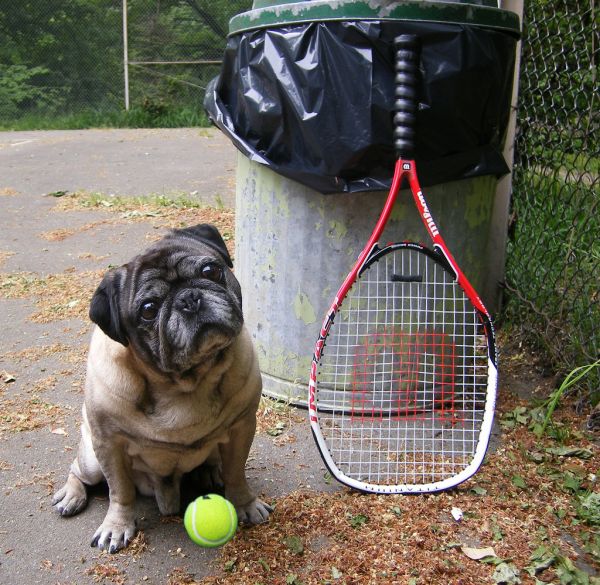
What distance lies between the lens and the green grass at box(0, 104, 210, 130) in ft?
46.8

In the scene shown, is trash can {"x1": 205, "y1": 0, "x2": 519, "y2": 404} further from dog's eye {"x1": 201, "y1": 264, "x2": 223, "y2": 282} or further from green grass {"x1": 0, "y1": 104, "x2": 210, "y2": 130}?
green grass {"x1": 0, "y1": 104, "x2": 210, "y2": 130}

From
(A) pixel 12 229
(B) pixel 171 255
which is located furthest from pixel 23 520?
(A) pixel 12 229

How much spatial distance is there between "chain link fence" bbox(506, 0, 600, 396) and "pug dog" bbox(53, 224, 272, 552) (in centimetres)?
191

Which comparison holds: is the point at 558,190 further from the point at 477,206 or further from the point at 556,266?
the point at 477,206

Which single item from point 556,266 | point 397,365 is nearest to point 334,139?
point 397,365

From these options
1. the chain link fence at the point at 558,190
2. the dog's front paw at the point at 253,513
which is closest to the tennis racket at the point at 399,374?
the dog's front paw at the point at 253,513

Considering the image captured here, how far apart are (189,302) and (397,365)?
1.44 m

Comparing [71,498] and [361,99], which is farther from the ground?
[361,99]

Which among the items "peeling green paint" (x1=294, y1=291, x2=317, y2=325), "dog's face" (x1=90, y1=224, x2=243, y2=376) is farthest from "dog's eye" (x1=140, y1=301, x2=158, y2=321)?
"peeling green paint" (x1=294, y1=291, x2=317, y2=325)

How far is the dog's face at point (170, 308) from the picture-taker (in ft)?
8.21

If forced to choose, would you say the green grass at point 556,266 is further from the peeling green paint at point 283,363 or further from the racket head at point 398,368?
the peeling green paint at point 283,363

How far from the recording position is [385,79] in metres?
3.13

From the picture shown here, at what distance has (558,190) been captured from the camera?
4.10 metres

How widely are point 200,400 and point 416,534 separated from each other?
98 cm
